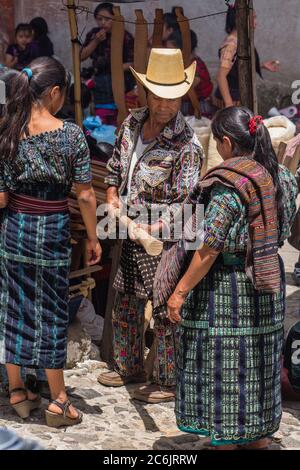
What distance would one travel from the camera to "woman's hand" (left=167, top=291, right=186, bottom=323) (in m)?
4.06

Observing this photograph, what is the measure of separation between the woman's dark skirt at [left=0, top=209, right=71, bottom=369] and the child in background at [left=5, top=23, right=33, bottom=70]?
24.7 feet

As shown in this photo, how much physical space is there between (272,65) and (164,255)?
28.0 feet

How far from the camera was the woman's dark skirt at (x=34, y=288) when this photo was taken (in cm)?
455

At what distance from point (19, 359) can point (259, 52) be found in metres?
8.73

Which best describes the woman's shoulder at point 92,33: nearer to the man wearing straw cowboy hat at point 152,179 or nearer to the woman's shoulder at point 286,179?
the man wearing straw cowboy hat at point 152,179

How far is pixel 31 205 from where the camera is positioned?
4516mm

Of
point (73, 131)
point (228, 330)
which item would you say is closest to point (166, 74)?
point (73, 131)

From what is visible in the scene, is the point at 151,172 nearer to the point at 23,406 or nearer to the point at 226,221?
the point at 226,221

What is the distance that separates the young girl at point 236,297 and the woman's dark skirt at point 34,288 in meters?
0.68

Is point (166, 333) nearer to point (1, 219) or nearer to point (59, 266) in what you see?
point (59, 266)

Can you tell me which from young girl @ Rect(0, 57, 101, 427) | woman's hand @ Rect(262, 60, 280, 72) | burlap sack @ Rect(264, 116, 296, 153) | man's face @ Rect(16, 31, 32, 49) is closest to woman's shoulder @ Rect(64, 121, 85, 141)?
young girl @ Rect(0, 57, 101, 427)

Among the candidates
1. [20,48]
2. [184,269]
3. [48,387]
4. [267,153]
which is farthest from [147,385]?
[20,48]

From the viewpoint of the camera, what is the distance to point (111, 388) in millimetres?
5395

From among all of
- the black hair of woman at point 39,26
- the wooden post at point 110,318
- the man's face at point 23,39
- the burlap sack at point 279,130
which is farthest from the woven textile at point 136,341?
the black hair of woman at point 39,26
